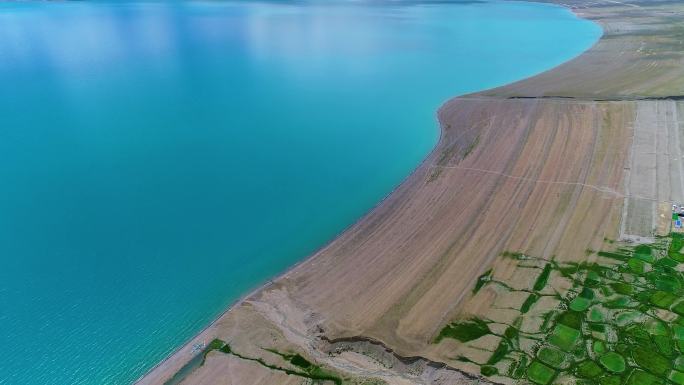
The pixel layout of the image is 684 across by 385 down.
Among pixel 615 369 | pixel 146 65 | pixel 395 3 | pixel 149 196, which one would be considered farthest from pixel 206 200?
pixel 395 3

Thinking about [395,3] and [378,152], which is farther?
[395,3]

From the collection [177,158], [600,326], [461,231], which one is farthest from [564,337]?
[177,158]

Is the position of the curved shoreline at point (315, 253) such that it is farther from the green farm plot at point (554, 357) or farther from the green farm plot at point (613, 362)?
the green farm plot at point (613, 362)

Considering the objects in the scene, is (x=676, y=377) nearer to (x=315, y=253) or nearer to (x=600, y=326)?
(x=600, y=326)

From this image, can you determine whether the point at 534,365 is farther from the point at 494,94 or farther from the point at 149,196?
the point at 494,94

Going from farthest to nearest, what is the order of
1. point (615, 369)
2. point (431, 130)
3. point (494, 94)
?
point (494, 94)
point (431, 130)
point (615, 369)

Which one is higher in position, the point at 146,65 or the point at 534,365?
the point at 146,65

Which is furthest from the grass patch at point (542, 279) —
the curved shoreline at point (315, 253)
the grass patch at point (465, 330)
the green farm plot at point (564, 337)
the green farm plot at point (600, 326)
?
the curved shoreline at point (315, 253)
